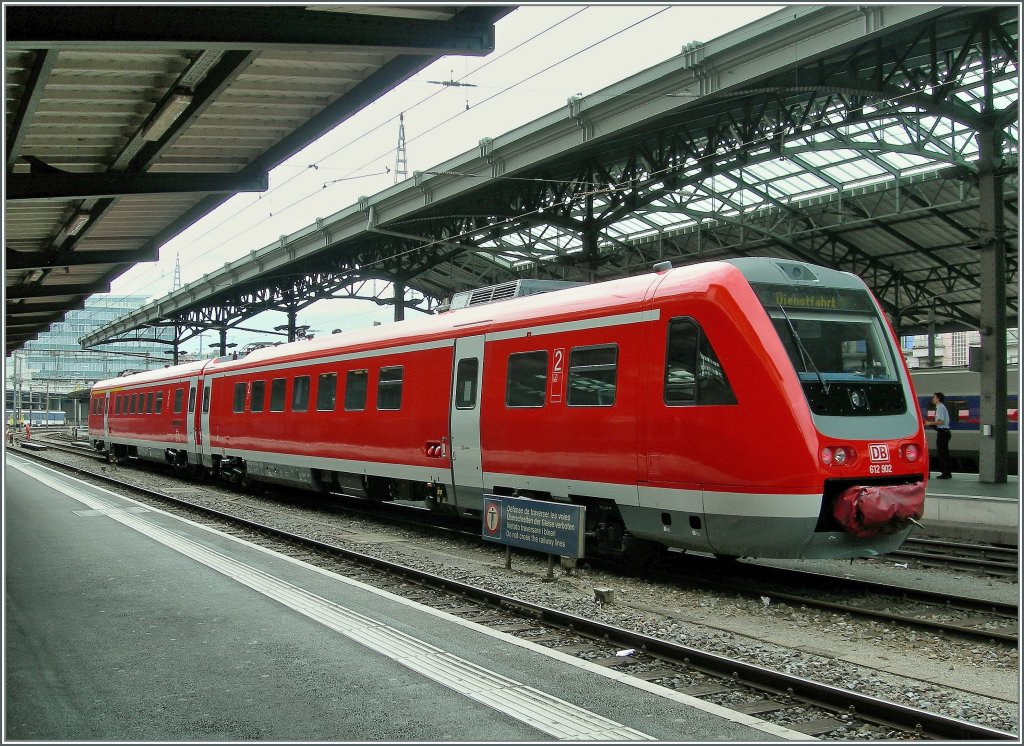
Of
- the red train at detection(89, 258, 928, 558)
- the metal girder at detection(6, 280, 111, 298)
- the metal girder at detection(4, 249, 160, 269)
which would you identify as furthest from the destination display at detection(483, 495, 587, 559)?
the metal girder at detection(6, 280, 111, 298)

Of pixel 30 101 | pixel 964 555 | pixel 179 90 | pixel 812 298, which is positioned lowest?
pixel 964 555

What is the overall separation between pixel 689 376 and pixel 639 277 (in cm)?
151

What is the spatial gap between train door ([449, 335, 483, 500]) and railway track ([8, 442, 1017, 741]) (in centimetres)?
210

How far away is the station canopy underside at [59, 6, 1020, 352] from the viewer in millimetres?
17359

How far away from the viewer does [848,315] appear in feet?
31.2

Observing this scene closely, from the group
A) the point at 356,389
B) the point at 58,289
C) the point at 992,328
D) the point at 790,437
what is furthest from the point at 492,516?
the point at 58,289

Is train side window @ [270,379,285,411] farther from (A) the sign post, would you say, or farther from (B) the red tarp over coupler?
(B) the red tarp over coupler

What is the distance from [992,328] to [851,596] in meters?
10.3

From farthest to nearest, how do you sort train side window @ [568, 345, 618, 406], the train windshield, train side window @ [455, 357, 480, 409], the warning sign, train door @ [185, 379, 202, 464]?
1. train door @ [185, 379, 202, 464]
2. train side window @ [455, 357, 480, 409]
3. the warning sign
4. train side window @ [568, 345, 618, 406]
5. the train windshield

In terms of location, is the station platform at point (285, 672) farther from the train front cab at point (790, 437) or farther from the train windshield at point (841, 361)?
the train windshield at point (841, 361)

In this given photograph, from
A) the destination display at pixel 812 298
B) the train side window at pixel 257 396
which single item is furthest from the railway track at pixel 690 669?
the train side window at pixel 257 396

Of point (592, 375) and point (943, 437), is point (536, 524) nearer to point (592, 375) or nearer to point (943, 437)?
point (592, 375)

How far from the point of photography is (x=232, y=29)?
25.4ft

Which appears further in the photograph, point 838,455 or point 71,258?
point 71,258
